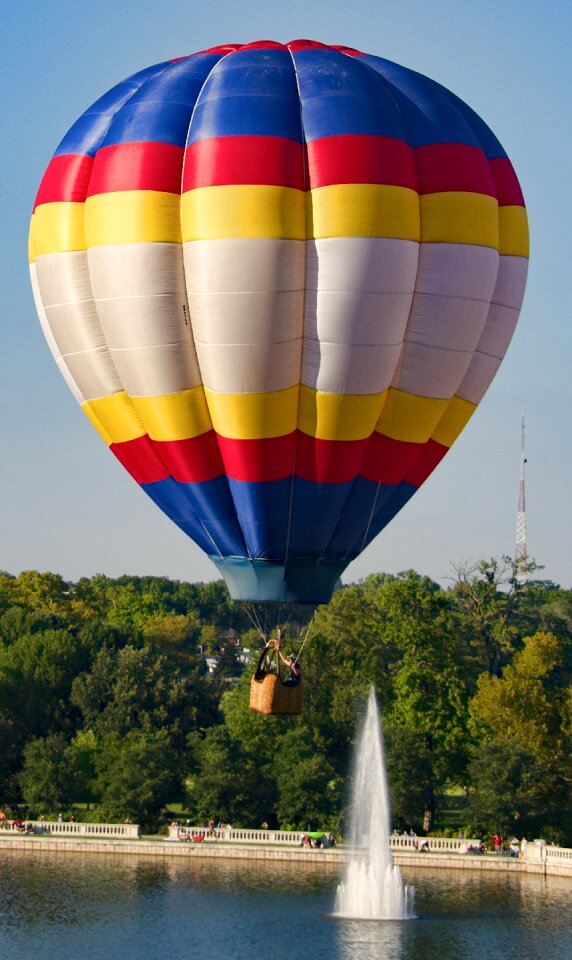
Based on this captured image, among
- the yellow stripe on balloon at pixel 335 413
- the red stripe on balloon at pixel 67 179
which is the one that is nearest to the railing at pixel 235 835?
the yellow stripe on balloon at pixel 335 413

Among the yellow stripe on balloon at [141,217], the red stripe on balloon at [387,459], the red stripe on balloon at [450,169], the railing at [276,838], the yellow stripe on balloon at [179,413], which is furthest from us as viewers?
the railing at [276,838]

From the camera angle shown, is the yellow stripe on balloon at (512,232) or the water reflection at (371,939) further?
the water reflection at (371,939)

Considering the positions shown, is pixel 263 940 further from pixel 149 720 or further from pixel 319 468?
pixel 149 720

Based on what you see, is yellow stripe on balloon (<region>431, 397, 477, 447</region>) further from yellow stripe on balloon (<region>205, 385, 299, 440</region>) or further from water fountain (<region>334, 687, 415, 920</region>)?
water fountain (<region>334, 687, 415, 920</region>)

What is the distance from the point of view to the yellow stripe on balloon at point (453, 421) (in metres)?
51.4

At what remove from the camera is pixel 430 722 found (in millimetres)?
87562

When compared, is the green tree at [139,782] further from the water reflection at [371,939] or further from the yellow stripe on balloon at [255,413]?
the yellow stripe on balloon at [255,413]

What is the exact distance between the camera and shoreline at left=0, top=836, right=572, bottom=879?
76812 millimetres

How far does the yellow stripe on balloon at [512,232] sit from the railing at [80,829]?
37.5m

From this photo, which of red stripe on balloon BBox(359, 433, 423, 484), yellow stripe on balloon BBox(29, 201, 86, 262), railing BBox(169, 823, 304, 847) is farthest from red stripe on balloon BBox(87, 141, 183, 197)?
railing BBox(169, 823, 304, 847)

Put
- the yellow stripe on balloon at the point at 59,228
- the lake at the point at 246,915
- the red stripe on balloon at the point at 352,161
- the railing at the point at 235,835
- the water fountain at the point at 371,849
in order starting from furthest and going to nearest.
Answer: the railing at the point at 235,835 → the water fountain at the point at 371,849 → the lake at the point at 246,915 → the yellow stripe on balloon at the point at 59,228 → the red stripe on balloon at the point at 352,161

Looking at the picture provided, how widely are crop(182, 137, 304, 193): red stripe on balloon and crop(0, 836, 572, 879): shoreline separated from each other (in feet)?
123

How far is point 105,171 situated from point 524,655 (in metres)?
46.2

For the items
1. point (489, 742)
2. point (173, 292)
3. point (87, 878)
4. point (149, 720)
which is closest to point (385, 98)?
point (173, 292)
